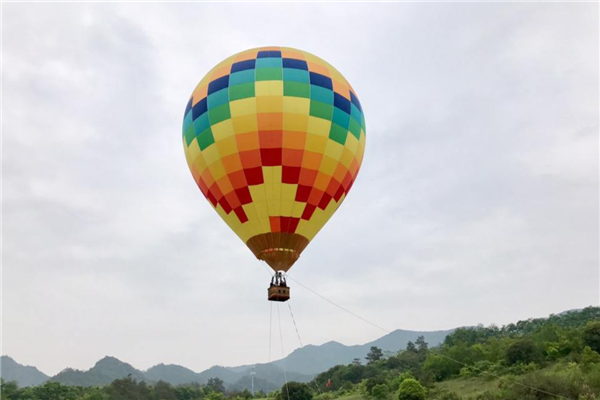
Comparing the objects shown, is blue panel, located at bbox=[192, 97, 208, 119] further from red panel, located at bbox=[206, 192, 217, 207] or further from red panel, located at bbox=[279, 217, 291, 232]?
red panel, located at bbox=[279, 217, 291, 232]

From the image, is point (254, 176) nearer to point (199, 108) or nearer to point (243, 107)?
point (243, 107)

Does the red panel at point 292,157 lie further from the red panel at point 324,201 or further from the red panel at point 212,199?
the red panel at point 212,199

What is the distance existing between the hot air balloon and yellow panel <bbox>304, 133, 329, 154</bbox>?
0.09ft

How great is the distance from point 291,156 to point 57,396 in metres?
52.9

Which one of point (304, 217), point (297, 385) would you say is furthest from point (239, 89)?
point (297, 385)

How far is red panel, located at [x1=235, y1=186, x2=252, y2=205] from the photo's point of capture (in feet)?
50.2

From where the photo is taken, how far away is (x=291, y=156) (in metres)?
15.1

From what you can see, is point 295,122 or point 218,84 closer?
point 295,122

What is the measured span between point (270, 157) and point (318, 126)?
6.00ft

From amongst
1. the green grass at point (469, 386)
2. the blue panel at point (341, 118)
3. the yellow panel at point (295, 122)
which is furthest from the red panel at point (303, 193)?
the green grass at point (469, 386)

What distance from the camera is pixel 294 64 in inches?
624

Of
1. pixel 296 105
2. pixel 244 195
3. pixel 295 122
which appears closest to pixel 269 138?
pixel 295 122

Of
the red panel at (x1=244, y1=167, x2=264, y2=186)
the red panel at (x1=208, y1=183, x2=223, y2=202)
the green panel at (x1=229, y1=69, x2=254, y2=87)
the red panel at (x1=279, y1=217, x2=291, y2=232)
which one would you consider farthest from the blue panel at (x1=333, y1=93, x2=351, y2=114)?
the red panel at (x1=208, y1=183, x2=223, y2=202)

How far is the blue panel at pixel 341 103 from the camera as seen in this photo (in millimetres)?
16000
